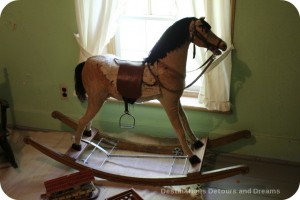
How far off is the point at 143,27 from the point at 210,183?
3.95 feet

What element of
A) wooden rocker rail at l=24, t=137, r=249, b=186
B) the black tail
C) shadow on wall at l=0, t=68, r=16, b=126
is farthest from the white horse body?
shadow on wall at l=0, t=68, r=16, b=126

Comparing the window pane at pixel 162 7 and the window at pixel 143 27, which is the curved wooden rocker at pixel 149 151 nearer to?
the window at pixel 143 27

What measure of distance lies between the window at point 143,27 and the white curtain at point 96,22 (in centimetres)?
16

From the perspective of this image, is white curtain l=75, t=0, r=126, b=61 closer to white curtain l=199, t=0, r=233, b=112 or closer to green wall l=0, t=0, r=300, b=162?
green wall l=0, t=0, r=300, b=162

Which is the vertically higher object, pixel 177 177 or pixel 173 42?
pixel 173 42

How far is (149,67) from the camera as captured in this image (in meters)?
2.15

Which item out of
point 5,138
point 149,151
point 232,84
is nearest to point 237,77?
point 232,84

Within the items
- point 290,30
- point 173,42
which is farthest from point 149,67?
point 290,30

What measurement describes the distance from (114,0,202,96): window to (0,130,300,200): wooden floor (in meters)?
0.69

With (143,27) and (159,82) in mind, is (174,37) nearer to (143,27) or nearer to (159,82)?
A: (159,82)

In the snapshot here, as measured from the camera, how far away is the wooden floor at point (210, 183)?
2285 millimetres

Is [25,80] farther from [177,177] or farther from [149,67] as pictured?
[177,177]

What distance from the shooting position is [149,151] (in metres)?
2.66

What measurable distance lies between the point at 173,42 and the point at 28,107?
1.61 meters
